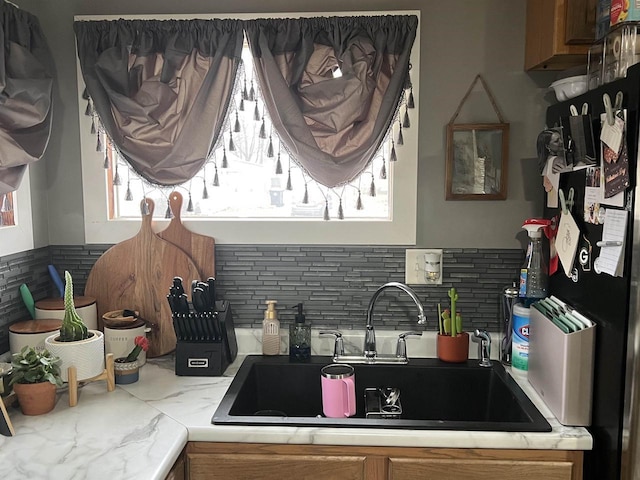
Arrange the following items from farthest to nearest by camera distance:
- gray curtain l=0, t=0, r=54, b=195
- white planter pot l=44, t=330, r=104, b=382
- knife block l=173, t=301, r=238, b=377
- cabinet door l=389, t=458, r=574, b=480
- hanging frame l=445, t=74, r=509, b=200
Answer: hanging frame l=445, t=74, r=509, b=200 → knife block l=173, t=301, r=238, b=377 → gray curtain l=0, t=0, r=54, b=195 → white planter pot l=44, t=330, r=104, b=382 → cabinet door l=389, t=458, r=574, b=480

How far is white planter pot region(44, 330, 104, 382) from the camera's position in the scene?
166cm

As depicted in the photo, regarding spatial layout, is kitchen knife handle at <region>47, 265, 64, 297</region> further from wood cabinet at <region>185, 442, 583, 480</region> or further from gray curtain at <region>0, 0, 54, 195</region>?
wood cabinet at <region>185, 442, 583, 480</region>

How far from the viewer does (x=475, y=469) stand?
1.55 meters

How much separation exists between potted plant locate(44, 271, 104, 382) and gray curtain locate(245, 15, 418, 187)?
85 centimetres

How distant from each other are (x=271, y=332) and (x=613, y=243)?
1.13 metres

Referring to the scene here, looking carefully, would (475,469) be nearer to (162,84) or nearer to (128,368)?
(128,368)

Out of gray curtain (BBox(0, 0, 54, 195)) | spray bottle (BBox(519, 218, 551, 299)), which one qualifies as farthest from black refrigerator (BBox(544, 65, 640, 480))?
gray curtain (BBox(0, 0, 54, 195))

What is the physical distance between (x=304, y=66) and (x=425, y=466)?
128 centimetres

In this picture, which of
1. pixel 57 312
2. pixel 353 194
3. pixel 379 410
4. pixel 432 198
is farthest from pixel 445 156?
pixel 57 312

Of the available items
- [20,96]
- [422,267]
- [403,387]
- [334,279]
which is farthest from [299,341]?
[20,96]

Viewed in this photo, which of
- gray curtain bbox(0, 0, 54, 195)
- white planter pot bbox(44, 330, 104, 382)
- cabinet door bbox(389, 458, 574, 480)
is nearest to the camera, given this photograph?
cabinet door bbox(389, 458, 574, 480)

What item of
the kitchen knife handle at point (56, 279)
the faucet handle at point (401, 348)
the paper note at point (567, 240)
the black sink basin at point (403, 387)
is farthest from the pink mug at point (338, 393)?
the kitchen knife handle at point (56, 279)

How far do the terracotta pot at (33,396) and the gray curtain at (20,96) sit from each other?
60cm

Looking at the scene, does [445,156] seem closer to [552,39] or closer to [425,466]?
[552,39]
